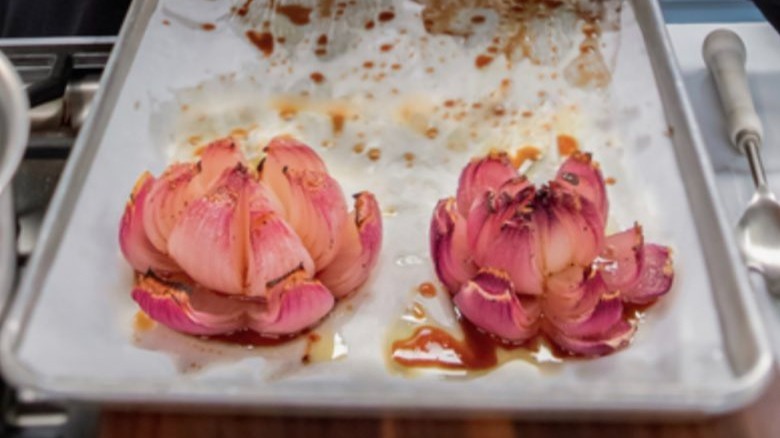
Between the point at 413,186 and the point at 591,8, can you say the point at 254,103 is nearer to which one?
the point at 413,186

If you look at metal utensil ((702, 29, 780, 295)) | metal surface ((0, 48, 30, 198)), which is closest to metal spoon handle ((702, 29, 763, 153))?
metal utensil ((702, 29, 780, 295))

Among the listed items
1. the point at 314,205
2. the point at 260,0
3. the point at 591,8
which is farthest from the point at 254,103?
the point at 591,8

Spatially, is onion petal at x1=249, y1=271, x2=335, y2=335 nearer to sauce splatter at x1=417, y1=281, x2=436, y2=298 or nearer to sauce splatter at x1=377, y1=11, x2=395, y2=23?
sauce splatter at x1=417, y1=281, x2=436, y2=298

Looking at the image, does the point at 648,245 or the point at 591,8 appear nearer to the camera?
the point at 648,245

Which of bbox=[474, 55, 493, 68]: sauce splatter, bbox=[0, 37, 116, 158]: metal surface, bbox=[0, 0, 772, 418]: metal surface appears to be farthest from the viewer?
bbox=[474, 55, 493, 68]: sauce splatter

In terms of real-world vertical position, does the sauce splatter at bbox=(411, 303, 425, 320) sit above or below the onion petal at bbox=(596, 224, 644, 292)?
above

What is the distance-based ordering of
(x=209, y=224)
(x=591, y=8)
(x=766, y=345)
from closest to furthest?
(x=766, y=345)
(x=209, y=224)
(x=591, y=8)
